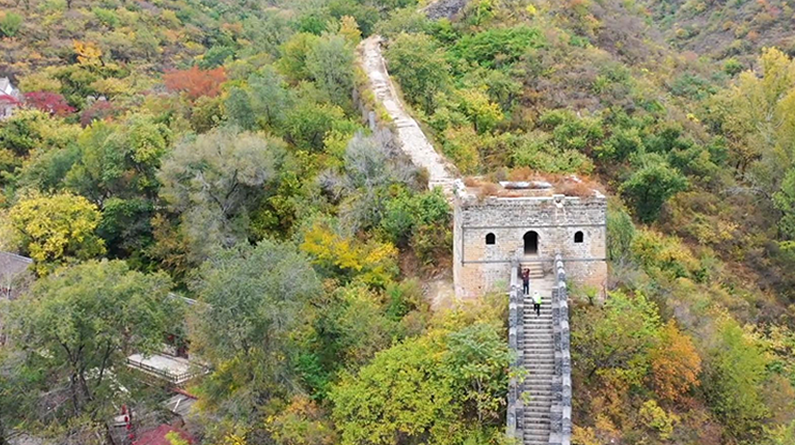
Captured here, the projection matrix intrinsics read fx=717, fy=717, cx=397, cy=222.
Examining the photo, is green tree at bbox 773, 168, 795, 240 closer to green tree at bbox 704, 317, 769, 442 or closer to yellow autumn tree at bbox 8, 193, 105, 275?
green tree at bbox 704, 317, 769, 442

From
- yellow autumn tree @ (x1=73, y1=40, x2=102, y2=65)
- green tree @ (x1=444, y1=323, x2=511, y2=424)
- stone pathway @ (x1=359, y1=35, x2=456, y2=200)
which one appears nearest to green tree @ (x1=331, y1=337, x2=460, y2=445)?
green tree @ (x1=444, y1=323, x2=511, y2=424)

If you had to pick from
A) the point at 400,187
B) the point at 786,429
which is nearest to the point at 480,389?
the point at 786,429

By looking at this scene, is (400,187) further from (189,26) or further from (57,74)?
(189,26)

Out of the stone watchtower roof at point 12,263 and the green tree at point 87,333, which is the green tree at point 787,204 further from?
the stone watchtower roof at point 12,263

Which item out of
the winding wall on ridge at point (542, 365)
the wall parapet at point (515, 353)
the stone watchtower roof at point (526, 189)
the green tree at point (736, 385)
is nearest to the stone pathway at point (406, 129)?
the stone watchtower roof at point (526, 189)

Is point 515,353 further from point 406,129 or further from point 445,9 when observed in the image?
point 445,9

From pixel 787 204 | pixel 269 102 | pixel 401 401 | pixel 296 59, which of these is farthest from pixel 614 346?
pixel 296 59
